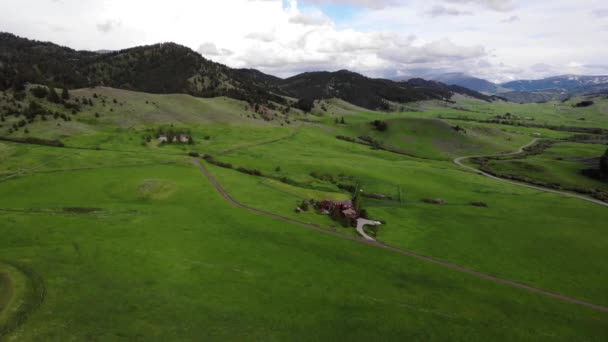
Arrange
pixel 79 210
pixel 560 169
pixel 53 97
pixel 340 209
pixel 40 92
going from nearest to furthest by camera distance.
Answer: pixel 79 210, pixel 340 209, pixel 560 169, pixel 40 92, pixel 53 97

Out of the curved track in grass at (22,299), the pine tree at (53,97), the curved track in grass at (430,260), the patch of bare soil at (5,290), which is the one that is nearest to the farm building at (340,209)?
the curved track in grass at (430,260)

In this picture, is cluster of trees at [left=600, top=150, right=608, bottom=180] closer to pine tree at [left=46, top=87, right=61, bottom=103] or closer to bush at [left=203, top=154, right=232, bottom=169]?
bush at [left=203, top=154, right=232, bottom=169]

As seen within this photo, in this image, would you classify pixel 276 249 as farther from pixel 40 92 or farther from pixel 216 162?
pixel 40 92

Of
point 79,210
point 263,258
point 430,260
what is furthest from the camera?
point 79,210

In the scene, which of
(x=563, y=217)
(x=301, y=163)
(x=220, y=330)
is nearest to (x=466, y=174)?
(x=563, y=217)

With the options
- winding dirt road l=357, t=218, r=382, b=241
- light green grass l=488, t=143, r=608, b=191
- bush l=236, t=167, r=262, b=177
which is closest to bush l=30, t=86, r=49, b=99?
bush l=236, t=167, r=262, b=177

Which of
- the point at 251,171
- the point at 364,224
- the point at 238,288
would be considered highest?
the point at 251,171

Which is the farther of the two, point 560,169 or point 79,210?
point 560,169

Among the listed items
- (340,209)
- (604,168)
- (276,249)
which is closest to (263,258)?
(276,249)

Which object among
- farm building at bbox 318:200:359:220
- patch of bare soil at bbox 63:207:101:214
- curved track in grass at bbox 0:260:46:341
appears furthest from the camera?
farm building at bbox 318:200:359:220

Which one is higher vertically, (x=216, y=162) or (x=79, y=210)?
(x=216, y=162)
